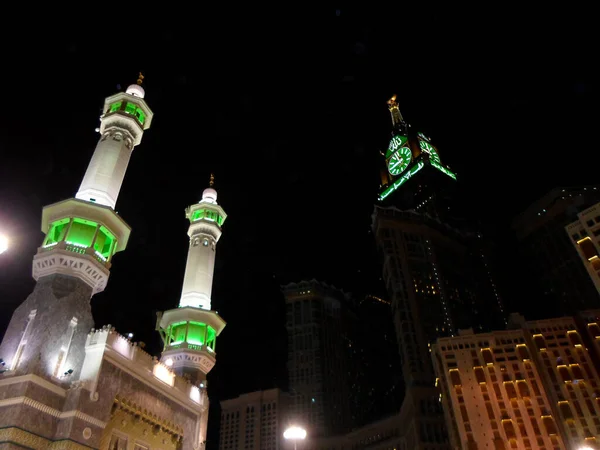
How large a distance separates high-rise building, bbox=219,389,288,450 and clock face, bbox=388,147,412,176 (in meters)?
57.7

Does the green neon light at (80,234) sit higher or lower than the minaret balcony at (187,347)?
higher

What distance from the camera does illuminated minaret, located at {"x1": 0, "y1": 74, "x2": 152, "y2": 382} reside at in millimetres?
23344

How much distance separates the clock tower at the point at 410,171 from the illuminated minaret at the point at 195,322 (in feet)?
183

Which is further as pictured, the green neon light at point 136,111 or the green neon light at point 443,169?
the green neon light at point 443,169

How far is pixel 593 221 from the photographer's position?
40406mm

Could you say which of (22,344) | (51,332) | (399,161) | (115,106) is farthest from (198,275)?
(399,161)

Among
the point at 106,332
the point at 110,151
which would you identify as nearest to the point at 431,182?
the point at 110,151

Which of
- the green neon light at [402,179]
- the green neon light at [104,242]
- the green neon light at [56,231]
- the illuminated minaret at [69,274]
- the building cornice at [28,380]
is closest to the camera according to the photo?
the building cornice at [28,380]

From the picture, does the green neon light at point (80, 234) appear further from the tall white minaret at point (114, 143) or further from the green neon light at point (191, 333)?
the green neon light at point (191, 333)

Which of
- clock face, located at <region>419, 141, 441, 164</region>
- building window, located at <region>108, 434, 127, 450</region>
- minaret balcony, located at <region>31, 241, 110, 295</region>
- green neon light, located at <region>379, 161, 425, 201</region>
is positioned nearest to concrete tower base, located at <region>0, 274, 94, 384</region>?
minaret balcony, located at <region>31, 241, 110, 295</region>

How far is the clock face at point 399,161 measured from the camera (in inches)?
3610

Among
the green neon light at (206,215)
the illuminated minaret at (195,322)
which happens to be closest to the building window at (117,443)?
the illuminated minaret at (195,322)

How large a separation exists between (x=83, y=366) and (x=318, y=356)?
85860mm

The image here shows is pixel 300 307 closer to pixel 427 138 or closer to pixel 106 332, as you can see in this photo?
pixel 427 138
